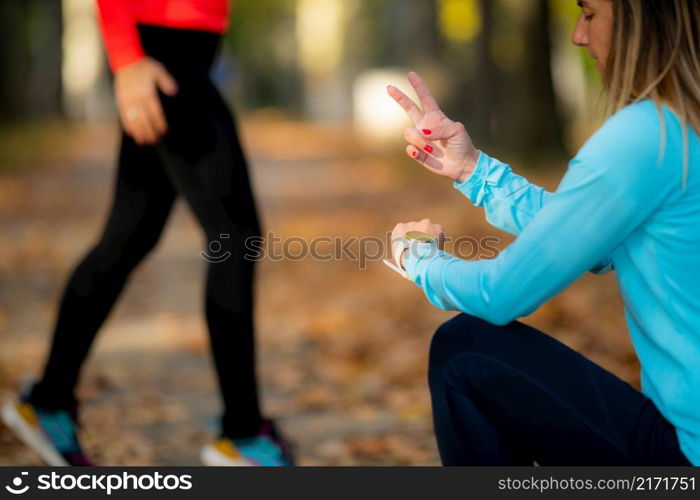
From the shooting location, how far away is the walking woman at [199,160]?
2945 mm

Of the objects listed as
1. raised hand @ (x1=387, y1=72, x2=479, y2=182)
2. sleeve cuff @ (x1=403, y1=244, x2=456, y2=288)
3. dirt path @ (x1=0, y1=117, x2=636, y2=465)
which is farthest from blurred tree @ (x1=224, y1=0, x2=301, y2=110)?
sleeve cuff @ (x1=403, y1=244, x2=456, y2=288)

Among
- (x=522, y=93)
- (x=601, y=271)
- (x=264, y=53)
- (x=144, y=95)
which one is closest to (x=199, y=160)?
(x=144, y=95)

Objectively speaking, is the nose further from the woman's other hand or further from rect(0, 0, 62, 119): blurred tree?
rect(0, 0, 62, 119): blurred tree

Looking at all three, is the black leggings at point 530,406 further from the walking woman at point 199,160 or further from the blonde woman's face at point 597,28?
the walking woman at point 199,160

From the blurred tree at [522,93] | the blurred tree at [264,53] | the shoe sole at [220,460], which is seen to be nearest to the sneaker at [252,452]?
the shoe sole at [220,460]

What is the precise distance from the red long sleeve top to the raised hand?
2.86 ft

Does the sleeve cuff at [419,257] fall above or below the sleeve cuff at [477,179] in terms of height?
below

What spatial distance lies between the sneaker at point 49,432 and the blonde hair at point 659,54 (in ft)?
6.43

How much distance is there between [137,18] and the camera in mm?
2994

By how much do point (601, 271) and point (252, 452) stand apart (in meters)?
1.19

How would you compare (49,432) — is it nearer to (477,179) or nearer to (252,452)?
(252,452)

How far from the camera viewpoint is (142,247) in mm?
3225
